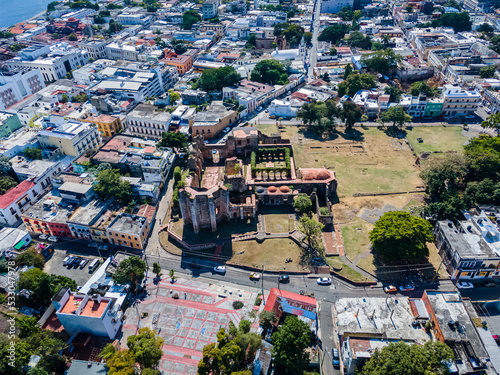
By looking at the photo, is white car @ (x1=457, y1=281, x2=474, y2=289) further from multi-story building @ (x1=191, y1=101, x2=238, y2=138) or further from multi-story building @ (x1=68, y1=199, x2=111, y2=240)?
multi-story building @ (x1=191, y1=101, x2=238, y2=138)

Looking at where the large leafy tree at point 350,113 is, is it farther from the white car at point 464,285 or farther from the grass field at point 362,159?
the white car at point 464,285

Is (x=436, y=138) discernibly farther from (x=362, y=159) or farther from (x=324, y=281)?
(x=324, y=281)

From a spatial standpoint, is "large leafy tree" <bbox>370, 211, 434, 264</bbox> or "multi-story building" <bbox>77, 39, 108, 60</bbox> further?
"multi-story building" <bbox>77, 39, 108, 60</bbox>

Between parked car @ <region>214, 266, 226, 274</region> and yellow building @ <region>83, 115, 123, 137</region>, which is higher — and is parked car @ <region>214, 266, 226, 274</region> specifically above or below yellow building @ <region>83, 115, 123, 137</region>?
below

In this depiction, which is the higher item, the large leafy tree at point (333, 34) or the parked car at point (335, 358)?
the large leafy tree at point (333, 34)

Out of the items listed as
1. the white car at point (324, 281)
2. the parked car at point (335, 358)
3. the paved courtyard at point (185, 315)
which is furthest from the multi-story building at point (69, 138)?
the parked car at point (335, 358)

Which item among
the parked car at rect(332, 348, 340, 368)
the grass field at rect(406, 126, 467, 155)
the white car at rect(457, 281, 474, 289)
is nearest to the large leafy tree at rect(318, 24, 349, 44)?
the grass field at rect(406, 126, 467, 155)
